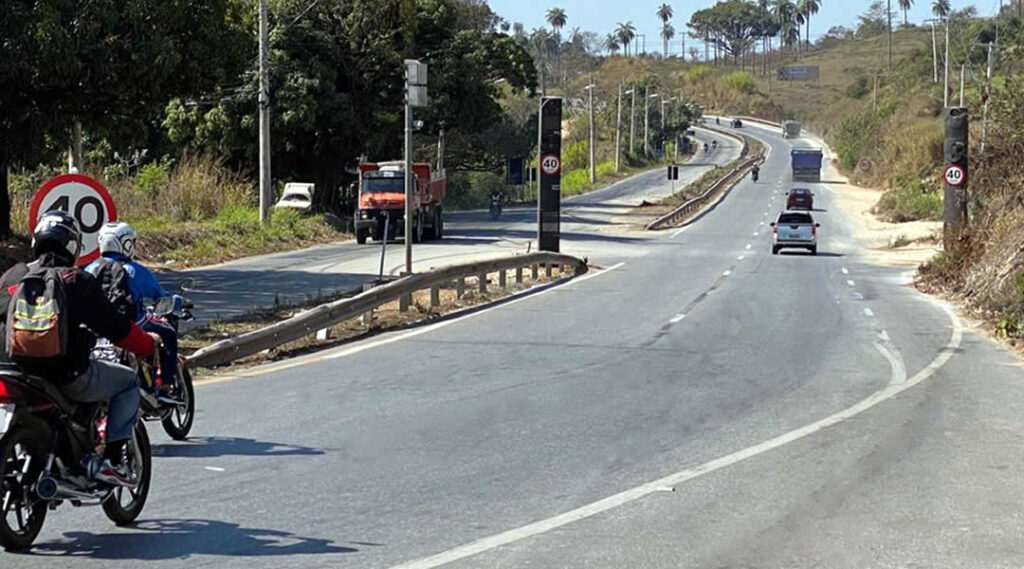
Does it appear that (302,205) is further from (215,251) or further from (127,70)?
(127,70)

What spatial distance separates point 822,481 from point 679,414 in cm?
312

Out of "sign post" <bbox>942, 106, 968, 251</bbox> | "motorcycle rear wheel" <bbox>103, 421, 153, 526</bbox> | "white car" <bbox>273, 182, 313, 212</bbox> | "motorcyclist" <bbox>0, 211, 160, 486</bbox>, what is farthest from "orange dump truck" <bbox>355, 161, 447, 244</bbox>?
"motorcyclist" <bbox>0, 211, 160, 486</bbox>

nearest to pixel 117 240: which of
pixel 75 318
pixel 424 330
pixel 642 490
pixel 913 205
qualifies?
pixel 75 318

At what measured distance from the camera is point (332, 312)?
1836 cm

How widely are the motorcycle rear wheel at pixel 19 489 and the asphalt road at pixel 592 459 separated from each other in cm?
15

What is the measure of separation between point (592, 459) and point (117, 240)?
12.6ft

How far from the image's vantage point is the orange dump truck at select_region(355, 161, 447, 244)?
49.9 metres

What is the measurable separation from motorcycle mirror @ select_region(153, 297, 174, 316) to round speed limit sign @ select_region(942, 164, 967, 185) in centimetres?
2664

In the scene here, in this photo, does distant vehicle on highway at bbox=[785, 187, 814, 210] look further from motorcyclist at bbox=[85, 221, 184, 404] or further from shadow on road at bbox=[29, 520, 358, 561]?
shadow on road at bbox=[29, 520, 358, 561]

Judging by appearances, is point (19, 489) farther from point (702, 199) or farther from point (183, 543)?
point (702, 199)

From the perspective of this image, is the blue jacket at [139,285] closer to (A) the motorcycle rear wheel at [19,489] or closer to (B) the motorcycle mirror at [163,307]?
(B) the motorcycle mirror at [163,307]

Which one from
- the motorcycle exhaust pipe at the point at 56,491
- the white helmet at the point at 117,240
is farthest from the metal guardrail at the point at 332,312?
the motorcycle exhaust pipe at the point at 56,491

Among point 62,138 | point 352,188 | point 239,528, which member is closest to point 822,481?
point 239,528

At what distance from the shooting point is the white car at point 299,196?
2229 inches
